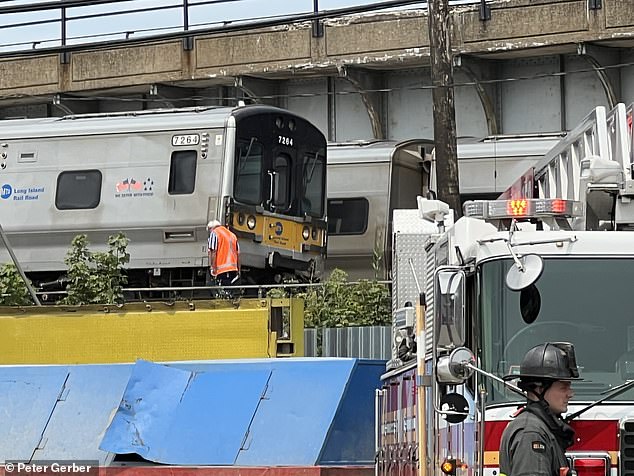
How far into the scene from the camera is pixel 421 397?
8852 mm

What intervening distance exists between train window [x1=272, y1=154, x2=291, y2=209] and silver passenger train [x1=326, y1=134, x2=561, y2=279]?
79.0 inches

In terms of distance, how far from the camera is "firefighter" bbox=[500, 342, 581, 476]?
6.11 m

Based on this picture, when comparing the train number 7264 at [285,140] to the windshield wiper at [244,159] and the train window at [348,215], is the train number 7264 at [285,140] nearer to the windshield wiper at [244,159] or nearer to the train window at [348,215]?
the windshield wiper at [244,159]

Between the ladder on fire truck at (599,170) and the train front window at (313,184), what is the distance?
11.5 meters

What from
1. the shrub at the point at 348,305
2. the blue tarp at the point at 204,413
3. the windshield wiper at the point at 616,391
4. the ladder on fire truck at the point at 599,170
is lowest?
the blue tarp at the point at 204,413

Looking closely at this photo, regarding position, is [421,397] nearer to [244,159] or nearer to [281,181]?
[244,159]

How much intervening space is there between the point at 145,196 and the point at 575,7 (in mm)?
8851

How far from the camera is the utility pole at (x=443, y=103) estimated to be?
776 inches

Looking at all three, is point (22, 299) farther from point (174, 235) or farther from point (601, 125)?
point (601, 125)

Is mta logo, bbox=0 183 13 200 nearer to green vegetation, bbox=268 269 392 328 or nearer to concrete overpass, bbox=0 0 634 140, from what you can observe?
green vegetation, bbox=268 269 392 328

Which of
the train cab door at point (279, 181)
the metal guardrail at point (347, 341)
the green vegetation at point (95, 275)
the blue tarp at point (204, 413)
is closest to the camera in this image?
the blue tarp at point (204, 413)

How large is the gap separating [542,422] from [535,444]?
143 millimetres

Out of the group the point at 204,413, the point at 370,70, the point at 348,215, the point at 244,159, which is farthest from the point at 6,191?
the point at 204,413

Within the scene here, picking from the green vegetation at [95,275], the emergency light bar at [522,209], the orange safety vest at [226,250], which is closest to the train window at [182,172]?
the green vegetation at [95,275]
